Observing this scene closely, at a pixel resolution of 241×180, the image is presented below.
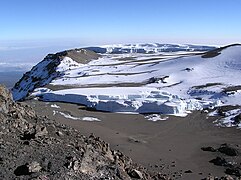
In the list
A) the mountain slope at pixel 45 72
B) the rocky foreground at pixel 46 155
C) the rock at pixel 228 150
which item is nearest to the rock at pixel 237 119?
the rock at pixel 228 150

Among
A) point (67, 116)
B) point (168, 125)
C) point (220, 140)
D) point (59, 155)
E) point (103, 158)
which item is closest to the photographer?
point (59, 155)

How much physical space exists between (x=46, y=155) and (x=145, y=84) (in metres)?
29.5

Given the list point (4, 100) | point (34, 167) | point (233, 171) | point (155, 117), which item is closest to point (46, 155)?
point (34, 167)

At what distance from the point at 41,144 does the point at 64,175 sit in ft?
6.84

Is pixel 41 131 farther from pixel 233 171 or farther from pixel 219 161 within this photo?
pixel 219 161

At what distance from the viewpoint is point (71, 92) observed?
36.4m

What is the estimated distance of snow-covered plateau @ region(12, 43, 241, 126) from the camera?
104 ft

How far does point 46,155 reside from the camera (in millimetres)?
12172

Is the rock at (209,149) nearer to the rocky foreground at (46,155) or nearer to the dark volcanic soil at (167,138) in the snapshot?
the dark volcanic soil at (167,138)

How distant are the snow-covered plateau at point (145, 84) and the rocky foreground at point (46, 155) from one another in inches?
653

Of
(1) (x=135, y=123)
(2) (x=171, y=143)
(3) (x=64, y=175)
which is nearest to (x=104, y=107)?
(1) (x=135, y=123)

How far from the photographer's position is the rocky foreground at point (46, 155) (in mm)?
11289

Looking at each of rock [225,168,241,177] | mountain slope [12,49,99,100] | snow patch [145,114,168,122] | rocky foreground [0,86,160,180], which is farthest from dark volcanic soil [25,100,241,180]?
mountain slope [12,49,99,100]

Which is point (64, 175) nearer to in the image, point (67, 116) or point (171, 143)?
point (171, 143)
